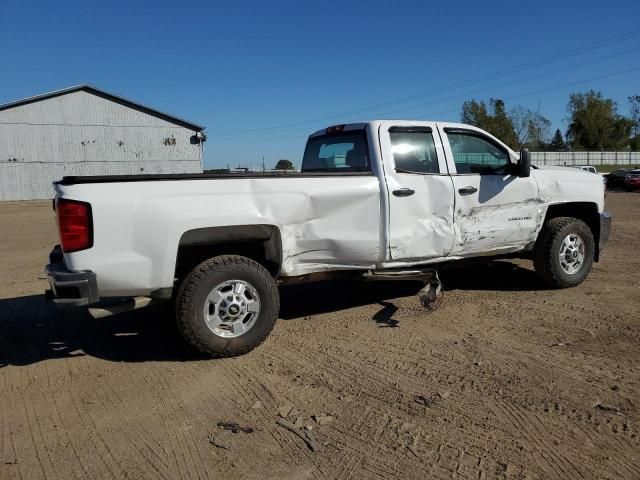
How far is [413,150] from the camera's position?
209 inches

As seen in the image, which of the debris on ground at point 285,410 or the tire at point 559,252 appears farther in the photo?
the tire at point 559,252

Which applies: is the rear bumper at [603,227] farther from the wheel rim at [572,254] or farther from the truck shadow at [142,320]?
the truck shadow at [142,320]

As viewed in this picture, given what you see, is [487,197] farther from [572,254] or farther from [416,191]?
[572,254]

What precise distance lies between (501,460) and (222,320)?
7.71 feet

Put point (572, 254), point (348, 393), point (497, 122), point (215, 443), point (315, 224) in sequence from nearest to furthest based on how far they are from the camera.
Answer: point (215, 443), point (348, 393), point (315, 224), point (572, 254), point (497, 122)

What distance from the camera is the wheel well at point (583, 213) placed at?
6.41 metres

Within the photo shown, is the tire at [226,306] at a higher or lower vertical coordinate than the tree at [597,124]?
lower

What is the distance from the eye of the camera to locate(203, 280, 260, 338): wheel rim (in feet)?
13.9

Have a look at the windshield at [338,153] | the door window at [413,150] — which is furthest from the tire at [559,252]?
the windshield at [338,153]

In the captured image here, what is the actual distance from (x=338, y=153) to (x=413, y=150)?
865mm

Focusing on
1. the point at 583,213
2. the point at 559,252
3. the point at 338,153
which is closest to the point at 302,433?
the point at 338,153

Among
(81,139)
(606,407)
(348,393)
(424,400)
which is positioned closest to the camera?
(606,407)

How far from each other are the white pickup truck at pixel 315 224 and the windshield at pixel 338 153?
2 cm

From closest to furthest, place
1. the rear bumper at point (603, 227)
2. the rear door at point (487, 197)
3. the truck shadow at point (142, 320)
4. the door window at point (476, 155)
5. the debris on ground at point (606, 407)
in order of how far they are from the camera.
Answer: the debris on ground at point (606, 407) < the truck shadow at point (142, 320) < the rear door at point (487, 197) < the door window at point (476, 155) < the rear bumper at point (603, 227)
